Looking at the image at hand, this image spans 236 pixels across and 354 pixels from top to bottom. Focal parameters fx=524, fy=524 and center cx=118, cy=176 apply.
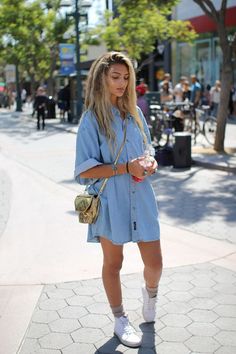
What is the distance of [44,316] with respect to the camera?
3.79 m

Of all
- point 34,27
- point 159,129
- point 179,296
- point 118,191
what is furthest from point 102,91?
point 34,27

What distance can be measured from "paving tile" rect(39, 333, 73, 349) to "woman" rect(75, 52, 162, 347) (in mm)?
409

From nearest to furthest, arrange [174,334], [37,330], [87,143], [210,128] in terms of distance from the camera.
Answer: [87,143], [174,334], [37,330], [210,128]

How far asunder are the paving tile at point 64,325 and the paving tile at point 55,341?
2.8 inches

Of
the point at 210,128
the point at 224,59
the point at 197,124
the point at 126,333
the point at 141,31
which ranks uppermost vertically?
the point at 141,31

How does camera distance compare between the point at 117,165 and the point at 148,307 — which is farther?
the point at 148,307

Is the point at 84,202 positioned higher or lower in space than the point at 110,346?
higher

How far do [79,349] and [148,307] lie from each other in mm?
553

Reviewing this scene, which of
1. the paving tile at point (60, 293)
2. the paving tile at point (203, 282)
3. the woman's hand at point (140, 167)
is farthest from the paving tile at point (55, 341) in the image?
the paving tile at point (203, 282)

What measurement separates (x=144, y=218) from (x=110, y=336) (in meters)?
0.88

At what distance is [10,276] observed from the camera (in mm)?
4676

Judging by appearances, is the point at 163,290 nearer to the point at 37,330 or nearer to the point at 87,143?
the point at 37,330

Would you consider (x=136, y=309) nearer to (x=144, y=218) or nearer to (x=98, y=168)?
(x=144, y=218)

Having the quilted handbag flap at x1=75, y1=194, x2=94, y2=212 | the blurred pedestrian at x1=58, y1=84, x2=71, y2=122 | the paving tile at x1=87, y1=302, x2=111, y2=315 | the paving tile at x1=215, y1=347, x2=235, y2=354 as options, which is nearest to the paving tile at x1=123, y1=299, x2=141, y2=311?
the paving tile at x1=87, y1=302, x2=111, y2=315
